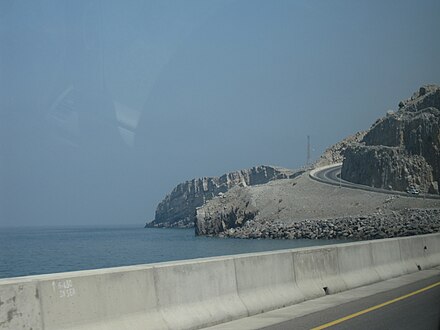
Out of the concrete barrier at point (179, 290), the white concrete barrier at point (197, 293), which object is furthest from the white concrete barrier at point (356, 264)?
the white concrete barrier at point (197, 293)

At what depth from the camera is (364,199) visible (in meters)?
103

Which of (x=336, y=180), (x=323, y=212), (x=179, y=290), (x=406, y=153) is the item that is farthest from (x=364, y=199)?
(x=179, y=290)

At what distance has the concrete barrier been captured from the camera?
28.3 ft

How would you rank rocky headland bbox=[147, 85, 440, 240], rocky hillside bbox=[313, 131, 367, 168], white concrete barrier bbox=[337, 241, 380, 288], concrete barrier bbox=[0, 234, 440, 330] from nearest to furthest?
concrete barrier bbox=[0, 234, 440, 330], white concrete barrier bbox=[337, 241, 380, 288], rocky headland bbox=[147, 85, 440, 240], rocky hillside bbox=[313, 131, 367, 168]

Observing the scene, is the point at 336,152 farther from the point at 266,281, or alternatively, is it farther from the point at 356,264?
the point at 266,281

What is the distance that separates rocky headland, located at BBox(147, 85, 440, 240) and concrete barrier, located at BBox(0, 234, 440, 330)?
66.2 meters

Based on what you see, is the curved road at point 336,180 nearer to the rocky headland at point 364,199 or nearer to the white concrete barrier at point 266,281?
the rocky headland at point 364,199

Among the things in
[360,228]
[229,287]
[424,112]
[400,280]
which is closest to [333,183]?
[424,112]

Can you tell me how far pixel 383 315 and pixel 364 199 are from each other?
9238cm

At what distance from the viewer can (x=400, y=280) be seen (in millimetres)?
19000

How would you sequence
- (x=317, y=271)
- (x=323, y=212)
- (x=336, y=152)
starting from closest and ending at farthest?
(x=317, y=271), (x=323, y=212), (x=336, y=152)

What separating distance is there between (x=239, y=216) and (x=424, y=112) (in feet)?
116

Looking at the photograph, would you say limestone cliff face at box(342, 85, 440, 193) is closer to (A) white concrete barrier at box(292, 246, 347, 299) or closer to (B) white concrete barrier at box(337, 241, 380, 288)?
(B) white concrete barrier at box(337, 241, 380, 288)

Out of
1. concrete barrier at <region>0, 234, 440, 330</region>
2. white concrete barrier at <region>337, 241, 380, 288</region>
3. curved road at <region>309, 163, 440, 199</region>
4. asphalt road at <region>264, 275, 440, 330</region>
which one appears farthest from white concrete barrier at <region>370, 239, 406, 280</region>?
curved road at <region>309, 163, 440, 199</region>
